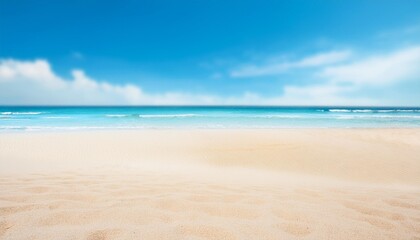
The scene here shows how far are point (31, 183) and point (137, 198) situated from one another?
2027 mm

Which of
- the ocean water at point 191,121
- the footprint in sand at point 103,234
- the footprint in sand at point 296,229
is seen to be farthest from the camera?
the ocean water at point 191,121

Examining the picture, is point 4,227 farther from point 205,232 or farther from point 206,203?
point 206,203

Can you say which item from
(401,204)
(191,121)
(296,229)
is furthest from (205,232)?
(191,121)

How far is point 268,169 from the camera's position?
19.5 feet

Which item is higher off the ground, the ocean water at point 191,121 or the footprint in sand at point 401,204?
the footprint in sand at point 401,204

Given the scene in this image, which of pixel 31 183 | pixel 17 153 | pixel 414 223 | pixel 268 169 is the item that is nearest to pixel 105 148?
pixel 17 153

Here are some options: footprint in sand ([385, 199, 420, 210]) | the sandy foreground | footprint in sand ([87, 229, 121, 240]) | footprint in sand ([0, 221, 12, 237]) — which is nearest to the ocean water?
the sandy foreground

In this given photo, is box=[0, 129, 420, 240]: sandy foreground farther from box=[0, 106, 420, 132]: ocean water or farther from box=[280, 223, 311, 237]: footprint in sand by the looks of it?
box=[0, 106, 420, 132]: ocean water

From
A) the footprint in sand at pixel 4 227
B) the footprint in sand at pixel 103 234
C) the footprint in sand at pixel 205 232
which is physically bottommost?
the footprint in sand at pixel 205 232

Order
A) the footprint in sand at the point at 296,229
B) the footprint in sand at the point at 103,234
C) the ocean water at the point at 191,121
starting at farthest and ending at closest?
the ocean water at the point at 191,121
the footprint in sand at the point at 296,229
the footprint in sand at the point at 103,234

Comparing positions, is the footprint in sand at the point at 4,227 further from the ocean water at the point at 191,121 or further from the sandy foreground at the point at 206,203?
the ocean water at the point at 191,121

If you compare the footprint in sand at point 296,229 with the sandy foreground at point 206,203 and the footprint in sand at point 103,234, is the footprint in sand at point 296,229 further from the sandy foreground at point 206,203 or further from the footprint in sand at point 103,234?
the footprint in sand at point 103,234

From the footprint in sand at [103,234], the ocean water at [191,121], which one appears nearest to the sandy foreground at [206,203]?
the footprint in sand at [103,234]

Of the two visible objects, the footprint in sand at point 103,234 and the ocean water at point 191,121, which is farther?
the ocean water at point 191,121
